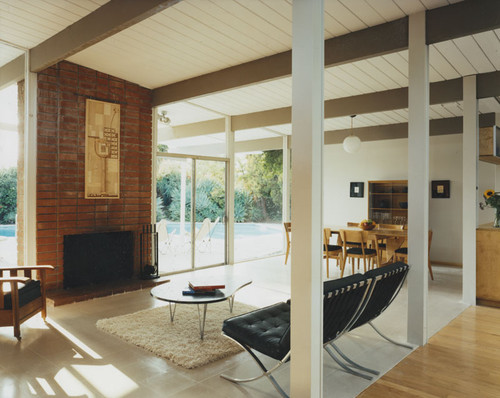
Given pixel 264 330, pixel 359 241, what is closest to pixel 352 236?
pixel 359 241

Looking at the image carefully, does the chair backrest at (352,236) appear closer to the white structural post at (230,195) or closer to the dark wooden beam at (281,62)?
the white structural post at (230,195)

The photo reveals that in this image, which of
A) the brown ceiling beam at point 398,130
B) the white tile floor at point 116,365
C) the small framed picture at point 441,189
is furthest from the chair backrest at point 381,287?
the small framed picture at point 441,189

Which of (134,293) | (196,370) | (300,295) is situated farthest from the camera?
(134,293)

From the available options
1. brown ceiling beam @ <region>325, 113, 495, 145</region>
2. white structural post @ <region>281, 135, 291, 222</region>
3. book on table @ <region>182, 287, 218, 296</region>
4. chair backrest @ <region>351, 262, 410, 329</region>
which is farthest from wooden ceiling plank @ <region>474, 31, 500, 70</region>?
white structural post @ <region>281, 135, 291, 222</region>

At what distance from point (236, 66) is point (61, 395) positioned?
13.1ft

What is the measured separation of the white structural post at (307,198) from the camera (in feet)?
6.74

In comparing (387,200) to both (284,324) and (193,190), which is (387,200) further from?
(284,324)

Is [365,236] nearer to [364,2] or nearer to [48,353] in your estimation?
[364,2]

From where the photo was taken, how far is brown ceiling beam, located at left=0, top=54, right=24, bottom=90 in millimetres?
4773

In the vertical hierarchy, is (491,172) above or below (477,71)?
below

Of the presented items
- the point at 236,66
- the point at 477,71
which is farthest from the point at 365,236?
the point at 236,66

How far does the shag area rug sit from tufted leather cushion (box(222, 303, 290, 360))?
499 mm

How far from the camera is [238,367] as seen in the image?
10.0 ft

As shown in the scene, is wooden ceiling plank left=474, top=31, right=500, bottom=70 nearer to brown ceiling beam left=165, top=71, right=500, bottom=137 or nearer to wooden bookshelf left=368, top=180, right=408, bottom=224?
brown ceiling beam left=165, top=71, right=500, bottom=137
